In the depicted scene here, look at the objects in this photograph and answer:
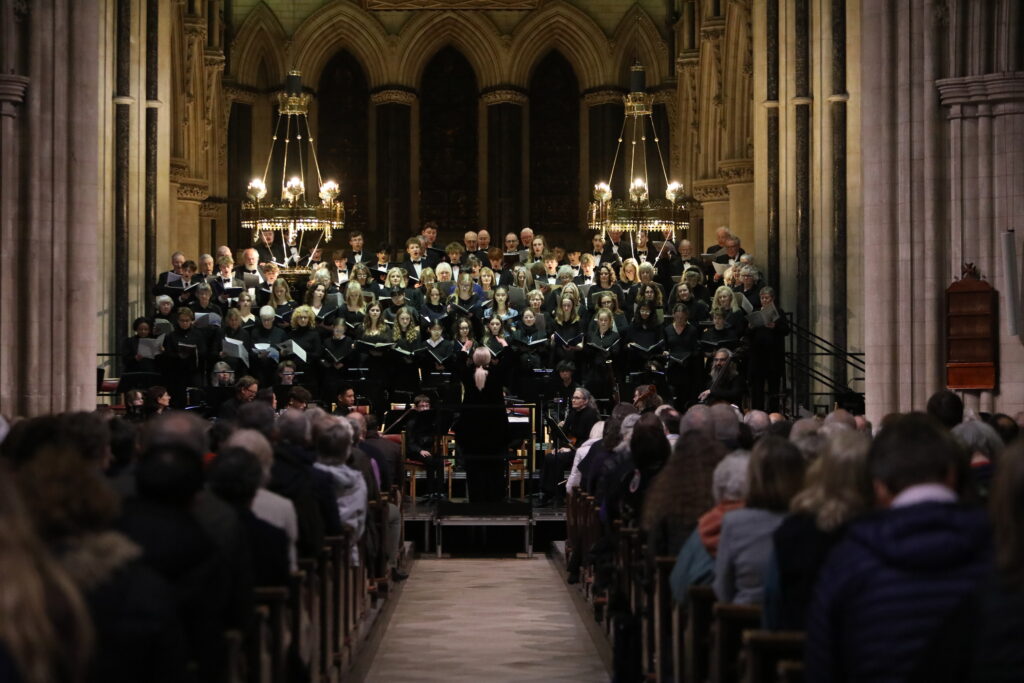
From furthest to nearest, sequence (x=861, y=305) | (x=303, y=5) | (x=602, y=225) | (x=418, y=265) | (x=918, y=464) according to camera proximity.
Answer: (x=303, y=5)
(x=602, y=225)
(x=418, y=265)
(x=861, y=305)
(x=918, y=464)

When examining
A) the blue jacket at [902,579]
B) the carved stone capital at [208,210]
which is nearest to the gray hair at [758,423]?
the blue jacket at [902,579]

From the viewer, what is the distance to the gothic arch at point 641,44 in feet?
94.1

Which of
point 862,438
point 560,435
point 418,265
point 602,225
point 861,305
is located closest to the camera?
point 862,438

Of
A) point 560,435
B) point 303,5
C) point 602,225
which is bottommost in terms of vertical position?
point 560,435

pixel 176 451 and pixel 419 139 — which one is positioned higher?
pixel 419 139

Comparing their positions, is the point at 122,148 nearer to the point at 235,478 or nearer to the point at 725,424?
the point at 725,424

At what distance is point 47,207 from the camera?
46.0 feet

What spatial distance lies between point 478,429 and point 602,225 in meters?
8.12

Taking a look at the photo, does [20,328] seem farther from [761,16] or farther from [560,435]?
[761,16]

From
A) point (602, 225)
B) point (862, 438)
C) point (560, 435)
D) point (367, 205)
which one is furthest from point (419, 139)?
point (862, 438)

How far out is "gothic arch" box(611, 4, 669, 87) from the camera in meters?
28.7

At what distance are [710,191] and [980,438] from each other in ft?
60.8

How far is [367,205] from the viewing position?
1155 inches

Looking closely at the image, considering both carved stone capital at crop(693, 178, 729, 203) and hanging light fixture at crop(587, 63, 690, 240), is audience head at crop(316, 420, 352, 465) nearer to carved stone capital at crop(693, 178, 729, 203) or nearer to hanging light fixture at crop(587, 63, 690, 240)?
hanging light fixture at crop(587, 63, 690, 240)
